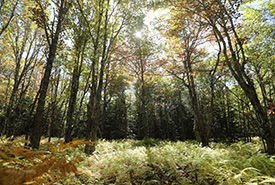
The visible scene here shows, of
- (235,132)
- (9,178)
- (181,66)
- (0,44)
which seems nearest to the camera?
(9,178)

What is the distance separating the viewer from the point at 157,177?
271cm

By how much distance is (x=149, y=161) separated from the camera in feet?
10.4

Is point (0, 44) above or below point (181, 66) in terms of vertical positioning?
above

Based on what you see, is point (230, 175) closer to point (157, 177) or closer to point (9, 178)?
point (157, 177)

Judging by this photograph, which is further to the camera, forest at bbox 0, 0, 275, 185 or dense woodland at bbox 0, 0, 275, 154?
dense woodland at bbox 0, 0, 275, 154

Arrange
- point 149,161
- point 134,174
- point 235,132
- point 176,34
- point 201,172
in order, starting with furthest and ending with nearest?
point 235,132
point 176,34
point 149,161
point 134,174
point 201,172

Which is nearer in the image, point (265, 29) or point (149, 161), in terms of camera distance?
point (149, 161)

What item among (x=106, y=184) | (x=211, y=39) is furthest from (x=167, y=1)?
(x=106, y=184)

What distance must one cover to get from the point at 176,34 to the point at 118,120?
19419mm

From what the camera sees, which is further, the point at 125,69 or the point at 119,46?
the point at 125,69

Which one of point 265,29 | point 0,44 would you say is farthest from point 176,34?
point 0,44

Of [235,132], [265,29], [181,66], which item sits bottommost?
[235,132]

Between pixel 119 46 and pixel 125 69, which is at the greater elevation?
pixel 125 69

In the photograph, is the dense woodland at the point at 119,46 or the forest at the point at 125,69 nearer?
the forest at the point at 125,69
